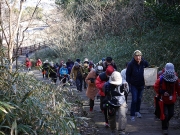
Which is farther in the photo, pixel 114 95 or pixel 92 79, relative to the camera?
pixel 92 79

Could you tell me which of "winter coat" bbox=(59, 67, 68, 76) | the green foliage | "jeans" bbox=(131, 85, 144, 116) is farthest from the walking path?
"winter coat" bbox=(59, 67, 68, 76)

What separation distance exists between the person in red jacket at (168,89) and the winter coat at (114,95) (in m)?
0.91

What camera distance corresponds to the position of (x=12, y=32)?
20.3 ft

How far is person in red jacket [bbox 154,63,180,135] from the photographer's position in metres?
5.78

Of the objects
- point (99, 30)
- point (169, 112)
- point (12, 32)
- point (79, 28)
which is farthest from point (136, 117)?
point (79, 28)

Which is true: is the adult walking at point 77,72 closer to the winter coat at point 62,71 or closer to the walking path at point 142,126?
the winter coat at point 62,71


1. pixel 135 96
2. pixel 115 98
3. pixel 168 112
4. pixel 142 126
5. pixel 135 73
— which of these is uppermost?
pixel 135 73

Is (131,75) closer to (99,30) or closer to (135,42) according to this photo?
(135,42)

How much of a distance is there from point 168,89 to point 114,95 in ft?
3.99

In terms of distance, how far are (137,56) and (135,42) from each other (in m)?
11.6

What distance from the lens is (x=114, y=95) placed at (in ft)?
18.4

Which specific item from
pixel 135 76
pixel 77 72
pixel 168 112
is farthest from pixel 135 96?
pixel 77 72

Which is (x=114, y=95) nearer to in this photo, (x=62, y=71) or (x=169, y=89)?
(x=169, y=89)

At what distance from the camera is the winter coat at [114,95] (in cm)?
560
